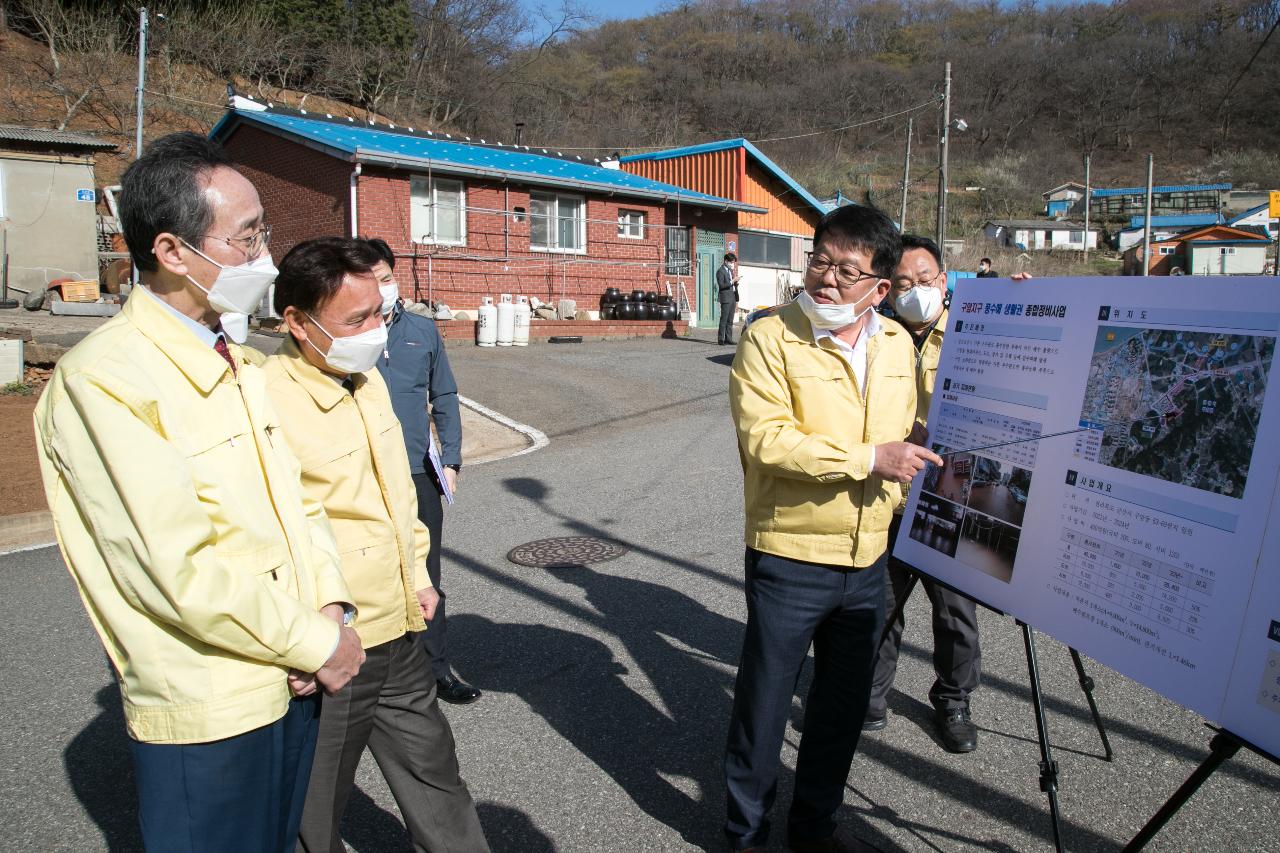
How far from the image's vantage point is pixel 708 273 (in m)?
28.3

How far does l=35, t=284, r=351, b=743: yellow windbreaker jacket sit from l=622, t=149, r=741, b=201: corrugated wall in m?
29.7

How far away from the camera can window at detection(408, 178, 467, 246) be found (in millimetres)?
20919

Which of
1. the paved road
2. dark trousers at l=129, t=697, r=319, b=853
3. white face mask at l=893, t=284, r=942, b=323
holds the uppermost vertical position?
white face mask at l=893, t=284, r=942, b=323

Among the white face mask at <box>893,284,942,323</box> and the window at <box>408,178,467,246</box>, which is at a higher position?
the window at <box>408,178,467,246</box>

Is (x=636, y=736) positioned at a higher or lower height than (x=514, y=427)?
higher

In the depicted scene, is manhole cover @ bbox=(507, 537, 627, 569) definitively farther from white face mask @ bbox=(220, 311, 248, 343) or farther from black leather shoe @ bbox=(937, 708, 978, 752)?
white face mask @ bbox=(220, 311, 248, 343)

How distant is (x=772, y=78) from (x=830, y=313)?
88.2 meters

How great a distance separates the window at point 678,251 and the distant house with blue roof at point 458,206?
15 centimetres

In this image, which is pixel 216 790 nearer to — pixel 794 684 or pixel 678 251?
pixel 794 684

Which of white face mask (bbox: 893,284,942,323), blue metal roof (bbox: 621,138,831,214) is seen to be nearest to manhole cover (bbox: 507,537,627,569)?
white face mask (bbox: 893,284,942,323)

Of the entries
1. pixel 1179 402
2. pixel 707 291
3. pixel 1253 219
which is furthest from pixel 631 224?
pixel 1253 219

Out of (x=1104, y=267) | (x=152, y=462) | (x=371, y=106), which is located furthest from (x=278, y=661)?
Result: (x=1104, y=267)

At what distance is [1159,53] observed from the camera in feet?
318

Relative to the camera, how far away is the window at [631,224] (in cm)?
2542
